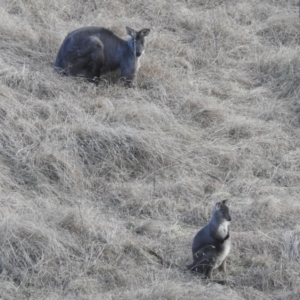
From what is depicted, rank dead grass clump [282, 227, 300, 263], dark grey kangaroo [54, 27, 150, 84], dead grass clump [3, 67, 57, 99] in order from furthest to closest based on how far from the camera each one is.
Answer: dark grey kangaroo [54, 27, 150, 84], dead grass clump [3, 67, 57, 99], dead grass clump [282, 227, 300, 263]

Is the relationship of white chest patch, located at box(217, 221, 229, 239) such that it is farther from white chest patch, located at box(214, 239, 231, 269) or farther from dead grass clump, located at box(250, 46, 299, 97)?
dead grass clump, located at box(250, 46, 299, 97)

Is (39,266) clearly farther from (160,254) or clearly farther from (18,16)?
(18,16)

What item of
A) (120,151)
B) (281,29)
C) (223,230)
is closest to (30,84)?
(120,151)

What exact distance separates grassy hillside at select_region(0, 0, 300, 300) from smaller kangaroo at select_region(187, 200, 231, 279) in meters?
0.11

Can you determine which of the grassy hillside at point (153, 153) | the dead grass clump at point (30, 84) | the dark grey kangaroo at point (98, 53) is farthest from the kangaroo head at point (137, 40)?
the dead grass clump at point (30, 84)

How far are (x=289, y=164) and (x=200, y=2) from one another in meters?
4.19

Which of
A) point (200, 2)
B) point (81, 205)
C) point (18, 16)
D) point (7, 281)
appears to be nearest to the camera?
point (7, 281)

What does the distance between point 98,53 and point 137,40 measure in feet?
1.55

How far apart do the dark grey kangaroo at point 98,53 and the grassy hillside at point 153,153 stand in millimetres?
199

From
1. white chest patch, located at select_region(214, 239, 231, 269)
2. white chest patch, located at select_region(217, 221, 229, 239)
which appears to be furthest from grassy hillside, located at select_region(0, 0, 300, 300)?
white chest patch, located at select_region(217, 221, 229, 239)

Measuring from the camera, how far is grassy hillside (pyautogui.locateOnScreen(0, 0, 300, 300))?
7.10 m

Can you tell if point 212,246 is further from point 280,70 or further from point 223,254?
point 280,70

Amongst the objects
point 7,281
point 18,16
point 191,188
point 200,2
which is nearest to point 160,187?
point 191,188

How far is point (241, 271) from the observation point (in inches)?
287
